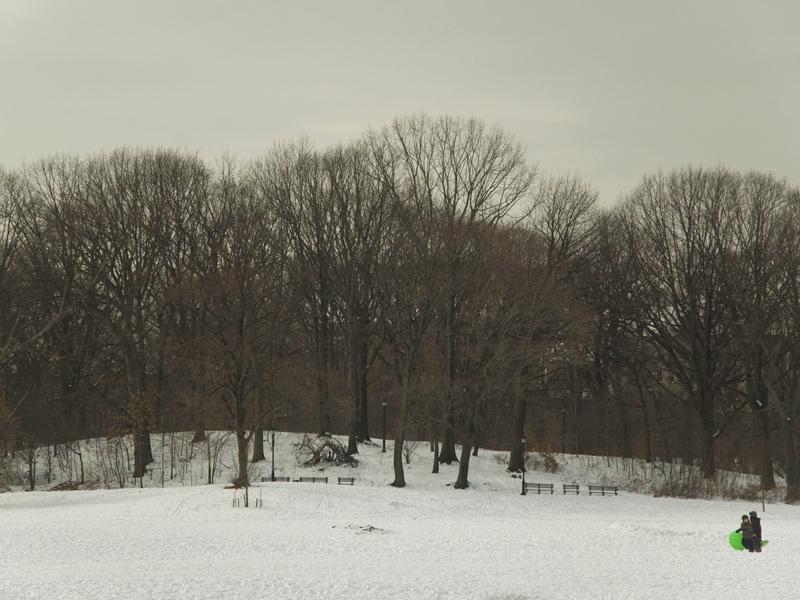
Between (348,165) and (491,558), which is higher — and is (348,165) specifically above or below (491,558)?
above

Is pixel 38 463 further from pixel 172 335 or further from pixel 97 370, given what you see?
pixel 172 335

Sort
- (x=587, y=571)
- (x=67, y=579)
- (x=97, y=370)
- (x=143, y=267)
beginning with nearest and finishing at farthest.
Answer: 1. (x=67, y=579)
2. (x=587, y=571)
3. (x=143, y=267)
4. (x=97, y=370)

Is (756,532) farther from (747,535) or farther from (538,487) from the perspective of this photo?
(538,487)

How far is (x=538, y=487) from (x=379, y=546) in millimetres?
18894

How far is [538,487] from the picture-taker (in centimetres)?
4025

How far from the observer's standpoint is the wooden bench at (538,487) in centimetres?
3969

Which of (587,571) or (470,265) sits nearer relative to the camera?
(587,571)

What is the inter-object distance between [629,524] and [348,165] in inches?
1075

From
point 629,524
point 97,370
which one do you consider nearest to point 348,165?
point 97,370

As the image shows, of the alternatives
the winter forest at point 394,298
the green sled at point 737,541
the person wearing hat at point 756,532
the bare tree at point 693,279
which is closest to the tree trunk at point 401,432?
the winter forest at point 394,298

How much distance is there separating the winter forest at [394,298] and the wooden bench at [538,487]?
290cm

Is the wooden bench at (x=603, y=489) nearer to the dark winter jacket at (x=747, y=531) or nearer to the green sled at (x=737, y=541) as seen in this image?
the green sled at (x=737, y=541)

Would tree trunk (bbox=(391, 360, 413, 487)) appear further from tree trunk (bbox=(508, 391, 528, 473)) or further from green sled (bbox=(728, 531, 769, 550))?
green sled (bbox=(728, 531, 769, 550))

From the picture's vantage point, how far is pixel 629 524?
2764 centimetres
